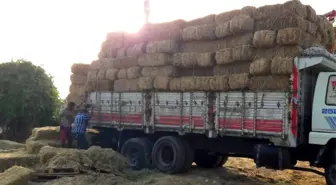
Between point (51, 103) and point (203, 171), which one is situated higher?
point (51, 103)

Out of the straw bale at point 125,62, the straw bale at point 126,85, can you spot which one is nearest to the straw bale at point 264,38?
the straw bale at point 126,85

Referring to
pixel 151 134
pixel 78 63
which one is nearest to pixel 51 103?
pixel 78 63

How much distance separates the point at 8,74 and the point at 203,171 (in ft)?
38.7

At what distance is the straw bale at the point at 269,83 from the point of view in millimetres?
8812

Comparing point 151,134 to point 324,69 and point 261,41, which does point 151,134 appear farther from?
point 324,69

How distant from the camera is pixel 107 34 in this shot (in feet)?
45.3

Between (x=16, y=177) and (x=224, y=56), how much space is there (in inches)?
216

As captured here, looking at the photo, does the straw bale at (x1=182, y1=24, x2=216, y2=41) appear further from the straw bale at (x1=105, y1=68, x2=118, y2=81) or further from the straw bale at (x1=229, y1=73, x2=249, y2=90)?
the straw bale at (x1=105, y1=68, x2=118, y2=81)

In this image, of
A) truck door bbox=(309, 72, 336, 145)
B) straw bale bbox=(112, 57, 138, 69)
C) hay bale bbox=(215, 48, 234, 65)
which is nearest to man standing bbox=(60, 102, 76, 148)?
straw bale bbox=(112, 57, 138, 69)

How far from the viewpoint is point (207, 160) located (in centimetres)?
1211

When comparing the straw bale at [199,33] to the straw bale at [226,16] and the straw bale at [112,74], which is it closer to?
the straw bale at [226,16]

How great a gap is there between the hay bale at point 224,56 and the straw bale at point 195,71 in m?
0.53

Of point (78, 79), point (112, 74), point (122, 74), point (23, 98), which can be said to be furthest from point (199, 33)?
point (23, 98)

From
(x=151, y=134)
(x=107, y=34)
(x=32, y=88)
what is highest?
(x=107, y=34)
